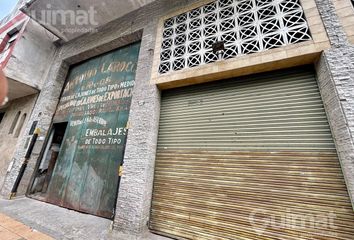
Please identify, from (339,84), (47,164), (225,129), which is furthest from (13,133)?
(339,84)

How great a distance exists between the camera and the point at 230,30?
11.3 ft

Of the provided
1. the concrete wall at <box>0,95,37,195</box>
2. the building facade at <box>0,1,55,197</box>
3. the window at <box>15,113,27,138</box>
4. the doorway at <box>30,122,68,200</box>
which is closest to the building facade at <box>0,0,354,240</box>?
the doorway at <box>30,122,68,200</box>

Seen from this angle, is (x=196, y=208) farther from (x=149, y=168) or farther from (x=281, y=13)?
(x=281, y=13)

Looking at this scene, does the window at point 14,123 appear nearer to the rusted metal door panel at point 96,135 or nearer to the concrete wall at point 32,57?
the concrete wall at point 32,57

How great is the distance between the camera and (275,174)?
103 inches

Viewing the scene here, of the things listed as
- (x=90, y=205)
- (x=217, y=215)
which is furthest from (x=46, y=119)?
(x=217, y=215)

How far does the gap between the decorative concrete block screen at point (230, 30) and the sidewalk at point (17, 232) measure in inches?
152

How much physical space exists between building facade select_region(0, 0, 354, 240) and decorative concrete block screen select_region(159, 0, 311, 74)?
24mm

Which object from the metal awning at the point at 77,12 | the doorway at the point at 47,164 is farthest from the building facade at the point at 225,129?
the metal awning at the point at 77,12

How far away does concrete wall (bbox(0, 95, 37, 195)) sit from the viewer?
5821mm

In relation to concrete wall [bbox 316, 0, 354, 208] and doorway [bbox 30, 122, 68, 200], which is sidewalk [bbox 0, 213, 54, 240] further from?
concrete wall [bbox 316, 0, 354, 208]

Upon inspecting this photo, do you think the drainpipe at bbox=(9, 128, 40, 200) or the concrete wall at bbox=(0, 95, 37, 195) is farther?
the concrete wall at bbox=(0, 95, 37, 195)

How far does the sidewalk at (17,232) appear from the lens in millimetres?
2879

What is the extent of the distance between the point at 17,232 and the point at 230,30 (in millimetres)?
5474
